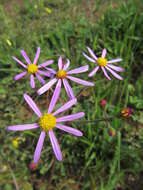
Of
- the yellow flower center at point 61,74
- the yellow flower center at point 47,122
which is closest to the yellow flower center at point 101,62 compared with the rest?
the yellow flower center at point 61,74

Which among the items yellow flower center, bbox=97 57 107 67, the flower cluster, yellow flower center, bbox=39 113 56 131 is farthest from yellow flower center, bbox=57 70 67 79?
yellow flower center, bbox=97 57 107 67

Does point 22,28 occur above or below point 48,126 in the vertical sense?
above

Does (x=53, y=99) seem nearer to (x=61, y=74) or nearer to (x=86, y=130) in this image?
(x=61, y=74)

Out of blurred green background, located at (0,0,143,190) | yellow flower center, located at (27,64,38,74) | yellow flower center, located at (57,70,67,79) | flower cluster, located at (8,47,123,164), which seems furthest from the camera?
blurred green background, located at (0,0,143,190)

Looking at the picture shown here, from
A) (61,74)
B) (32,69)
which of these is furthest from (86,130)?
(32,69)

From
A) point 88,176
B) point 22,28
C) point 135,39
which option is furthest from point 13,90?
point 135,39

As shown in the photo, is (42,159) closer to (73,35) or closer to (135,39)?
(73,35)

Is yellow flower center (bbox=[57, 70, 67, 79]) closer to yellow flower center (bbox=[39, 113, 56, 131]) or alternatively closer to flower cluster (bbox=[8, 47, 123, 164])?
flower cluster (bbox=[8, 47, 123, 164])

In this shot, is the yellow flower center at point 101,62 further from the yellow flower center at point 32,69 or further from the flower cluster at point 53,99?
the yellow flower center at point 32,69
